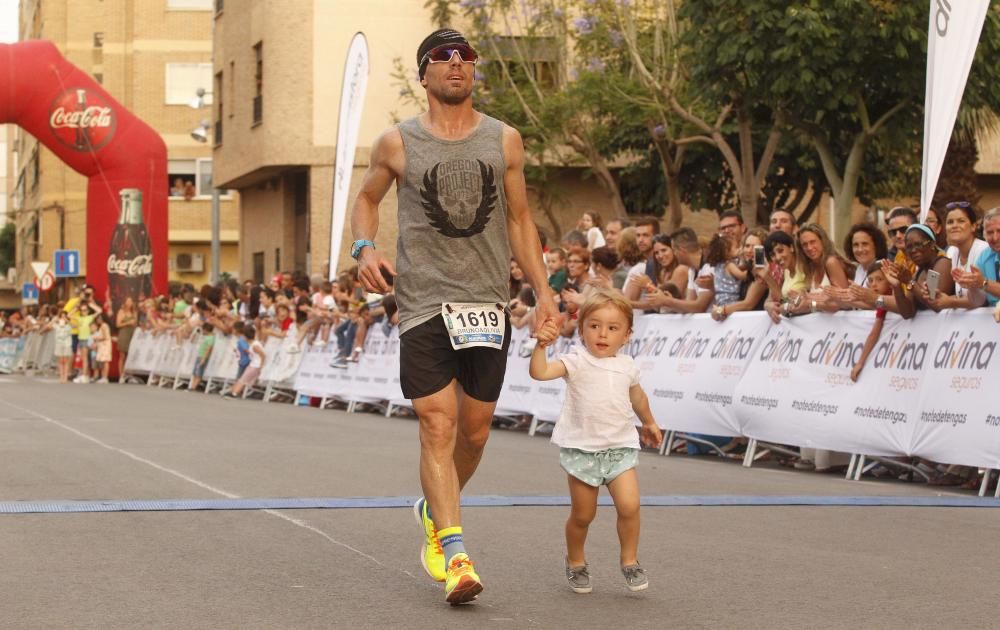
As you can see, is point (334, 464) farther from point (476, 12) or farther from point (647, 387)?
point (476, 12)

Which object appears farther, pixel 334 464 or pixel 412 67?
pixel 412 67

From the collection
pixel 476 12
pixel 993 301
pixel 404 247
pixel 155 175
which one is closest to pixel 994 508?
pixel 993 301

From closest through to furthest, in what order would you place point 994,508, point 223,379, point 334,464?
1. point 994,508
2. point 334,464
3. point 223,379

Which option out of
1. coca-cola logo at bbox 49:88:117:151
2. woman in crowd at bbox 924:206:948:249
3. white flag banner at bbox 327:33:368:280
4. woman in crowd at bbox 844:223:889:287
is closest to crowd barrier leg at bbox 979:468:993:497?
woman in crowd at bbox 924:206:948:249

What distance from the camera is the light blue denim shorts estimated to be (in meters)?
6.68

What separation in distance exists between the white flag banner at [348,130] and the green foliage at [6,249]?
95.9 metres

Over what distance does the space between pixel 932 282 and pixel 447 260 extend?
5.98 meters

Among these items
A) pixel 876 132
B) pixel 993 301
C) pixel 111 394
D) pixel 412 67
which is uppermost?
pixel 412 67

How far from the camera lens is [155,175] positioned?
35281 millimetres

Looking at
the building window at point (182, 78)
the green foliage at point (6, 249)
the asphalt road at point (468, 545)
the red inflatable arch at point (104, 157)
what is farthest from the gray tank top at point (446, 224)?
the green foliage at point (6, 249)

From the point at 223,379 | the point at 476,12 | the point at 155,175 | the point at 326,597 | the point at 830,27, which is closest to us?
the point at 326,597

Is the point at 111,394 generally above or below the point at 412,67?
below

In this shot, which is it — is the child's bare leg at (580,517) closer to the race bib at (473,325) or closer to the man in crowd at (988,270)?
the race bib at (473,325)

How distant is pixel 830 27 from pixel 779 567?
15.7m
